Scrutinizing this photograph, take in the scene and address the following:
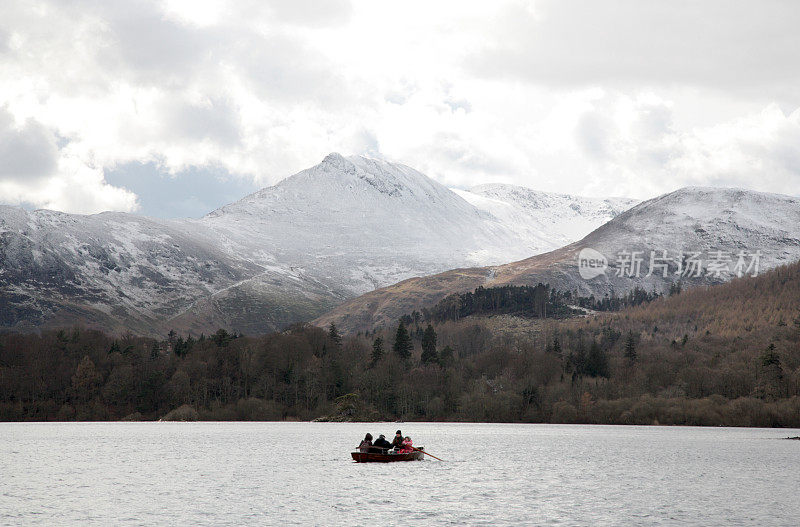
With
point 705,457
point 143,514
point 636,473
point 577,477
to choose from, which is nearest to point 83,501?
point 143,514

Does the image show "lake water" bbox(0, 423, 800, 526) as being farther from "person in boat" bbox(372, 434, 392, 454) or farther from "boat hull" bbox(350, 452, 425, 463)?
"person in boat" bbox(372, 434, 392, 454)

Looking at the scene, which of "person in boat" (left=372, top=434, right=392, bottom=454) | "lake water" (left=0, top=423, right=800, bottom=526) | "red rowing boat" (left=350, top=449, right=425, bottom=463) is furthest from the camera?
"red rowing boat" (left=350, top=449, right=425, bottom=463)

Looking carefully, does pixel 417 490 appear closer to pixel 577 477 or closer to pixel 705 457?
pixel 577 477

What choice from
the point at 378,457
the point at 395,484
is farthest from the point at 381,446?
the point at 395,484

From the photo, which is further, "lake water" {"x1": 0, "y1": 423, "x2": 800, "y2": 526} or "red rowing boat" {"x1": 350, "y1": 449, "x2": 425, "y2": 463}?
"red rowing boat" {"x1": 350, "y1": 449, "x2": 425, "y2": 463}

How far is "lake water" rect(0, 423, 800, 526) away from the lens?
58844mm

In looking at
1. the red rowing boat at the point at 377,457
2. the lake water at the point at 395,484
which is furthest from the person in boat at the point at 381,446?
the lake water at the point at 395,484

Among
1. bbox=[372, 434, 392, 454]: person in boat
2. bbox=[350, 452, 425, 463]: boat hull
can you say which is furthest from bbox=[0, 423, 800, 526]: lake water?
bbox=[372, 434, 392, 454]: person in boat

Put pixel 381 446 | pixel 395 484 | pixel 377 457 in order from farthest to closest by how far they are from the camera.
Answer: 1. pixel 381 446
2. pixel 377 457
3. pixel 395 484

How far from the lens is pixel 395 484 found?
257ft

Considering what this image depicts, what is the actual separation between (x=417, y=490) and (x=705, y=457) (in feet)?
184

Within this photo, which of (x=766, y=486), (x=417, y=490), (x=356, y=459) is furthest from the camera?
(x=356, y=459)

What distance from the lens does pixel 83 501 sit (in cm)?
6456

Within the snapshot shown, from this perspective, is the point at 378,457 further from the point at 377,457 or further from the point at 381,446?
the point at 381,446
